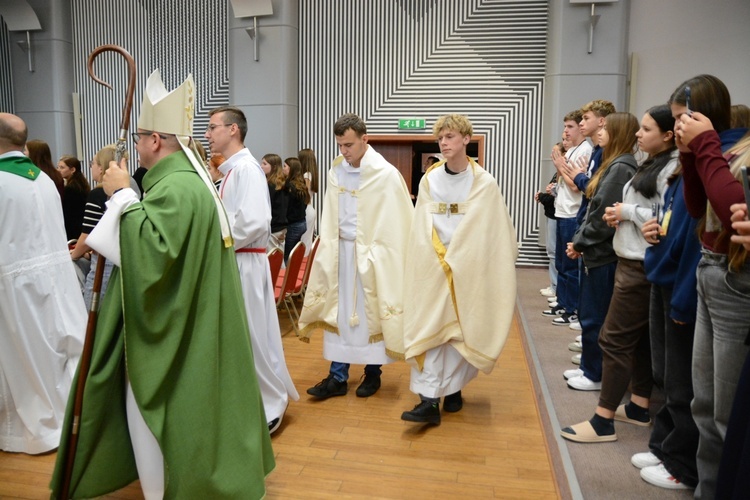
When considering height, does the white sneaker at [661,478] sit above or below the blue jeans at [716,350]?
below

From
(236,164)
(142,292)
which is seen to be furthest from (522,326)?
(142,292)

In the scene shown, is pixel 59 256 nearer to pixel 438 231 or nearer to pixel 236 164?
pixel 236 164

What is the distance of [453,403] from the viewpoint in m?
3.72

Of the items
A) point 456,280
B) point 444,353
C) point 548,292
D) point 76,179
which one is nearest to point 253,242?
point 456,280

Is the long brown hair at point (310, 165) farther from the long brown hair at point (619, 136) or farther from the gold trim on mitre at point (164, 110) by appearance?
the gold trim on mitre at point (164, 110)

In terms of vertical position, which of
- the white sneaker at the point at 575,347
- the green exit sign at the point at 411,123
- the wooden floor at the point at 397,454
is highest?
the green exit sign at the point at 411,123

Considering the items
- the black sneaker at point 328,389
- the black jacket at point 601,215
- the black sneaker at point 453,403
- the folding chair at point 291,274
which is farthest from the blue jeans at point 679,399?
the folding chair at point 291,274

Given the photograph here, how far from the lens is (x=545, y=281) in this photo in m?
7.48

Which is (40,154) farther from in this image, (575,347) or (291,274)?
(575,347)

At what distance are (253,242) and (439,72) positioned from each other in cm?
598

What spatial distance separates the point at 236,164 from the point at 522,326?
3.19 meters

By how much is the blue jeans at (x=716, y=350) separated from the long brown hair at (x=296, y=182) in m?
4.63

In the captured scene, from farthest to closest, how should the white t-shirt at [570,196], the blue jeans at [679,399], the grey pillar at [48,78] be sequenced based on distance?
1. the grey pillar at [48,78]
2. the white t-shirt at [570,196]
3. the blue jeans at [679,399]

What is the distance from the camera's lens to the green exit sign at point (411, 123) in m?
8.55
